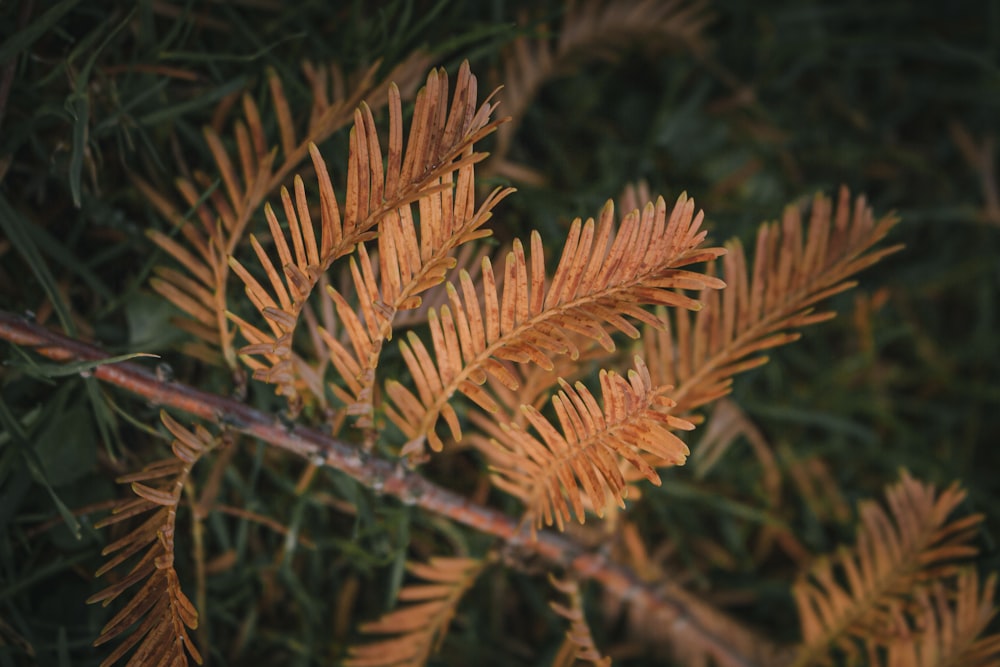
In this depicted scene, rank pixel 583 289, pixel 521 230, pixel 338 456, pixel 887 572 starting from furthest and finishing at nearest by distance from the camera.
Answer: pixel 521 230, pixel 887 572, pixel 338 456, pixel 583 289

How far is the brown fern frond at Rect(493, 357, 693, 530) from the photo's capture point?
0.49 m

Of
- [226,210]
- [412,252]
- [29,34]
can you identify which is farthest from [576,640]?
[29,34]

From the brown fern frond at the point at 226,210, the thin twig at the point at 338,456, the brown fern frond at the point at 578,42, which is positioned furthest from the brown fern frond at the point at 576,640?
the brown fern frond at the point at 578,42

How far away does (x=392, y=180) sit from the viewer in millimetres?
503

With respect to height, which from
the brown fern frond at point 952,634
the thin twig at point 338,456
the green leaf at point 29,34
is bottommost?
the thin twig at point 338,456

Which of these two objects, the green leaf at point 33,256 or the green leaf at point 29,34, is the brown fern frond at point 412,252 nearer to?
the green leaf at point 33,256

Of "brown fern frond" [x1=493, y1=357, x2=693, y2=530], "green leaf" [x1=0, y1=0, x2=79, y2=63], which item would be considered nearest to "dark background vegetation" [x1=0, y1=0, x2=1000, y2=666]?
"green leaf" [x1=0, y1=0, x2=79, y2=63]

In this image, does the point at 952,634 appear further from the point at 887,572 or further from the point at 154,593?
the point at 154,593

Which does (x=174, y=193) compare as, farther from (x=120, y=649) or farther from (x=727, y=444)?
(x=727, y=444)

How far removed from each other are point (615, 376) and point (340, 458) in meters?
0.27

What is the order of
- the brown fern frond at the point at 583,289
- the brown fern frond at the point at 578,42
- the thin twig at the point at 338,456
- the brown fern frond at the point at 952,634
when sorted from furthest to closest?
the brown fern frond at the point at 578,42 < the brown fern frond at the point at 952,634 < the thin twig at the point at 338,456 < the brown fern frond at the point at 583,289

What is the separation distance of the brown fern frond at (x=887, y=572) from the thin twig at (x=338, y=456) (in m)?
0.11

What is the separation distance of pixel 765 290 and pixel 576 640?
0.35 m

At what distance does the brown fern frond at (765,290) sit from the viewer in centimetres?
64
